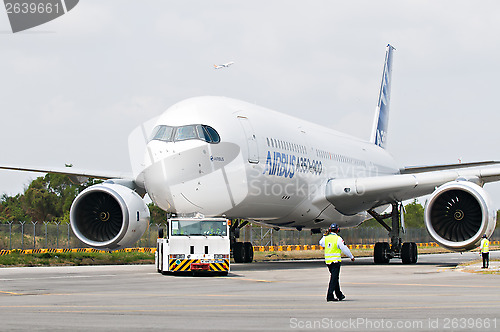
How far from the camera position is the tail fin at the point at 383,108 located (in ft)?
123

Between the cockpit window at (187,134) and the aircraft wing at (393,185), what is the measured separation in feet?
21.9

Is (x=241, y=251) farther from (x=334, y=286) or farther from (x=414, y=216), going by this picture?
(x=414, y=216)

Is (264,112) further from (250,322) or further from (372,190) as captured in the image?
(250,322)

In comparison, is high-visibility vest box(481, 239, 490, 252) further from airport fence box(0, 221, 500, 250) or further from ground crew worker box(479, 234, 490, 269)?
airport fence box(0, 221, 500, 250)

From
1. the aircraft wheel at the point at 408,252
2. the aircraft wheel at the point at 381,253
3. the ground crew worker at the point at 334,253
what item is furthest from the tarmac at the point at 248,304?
the aircraft wheel at the point at 381,253

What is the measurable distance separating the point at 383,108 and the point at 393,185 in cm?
1526

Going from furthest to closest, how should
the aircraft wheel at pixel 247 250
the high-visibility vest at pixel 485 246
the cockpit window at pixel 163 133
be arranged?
the aircraft wheel at pixel 247 250 < the high-visibility vest at pixel 485 246 < the cockpit window at pixel 163 133

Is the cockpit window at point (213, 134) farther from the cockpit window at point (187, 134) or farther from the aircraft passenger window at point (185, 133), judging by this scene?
the aircraft passenger window at point (185, 133)

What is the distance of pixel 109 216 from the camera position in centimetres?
2167

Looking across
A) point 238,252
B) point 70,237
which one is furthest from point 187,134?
point 70,237

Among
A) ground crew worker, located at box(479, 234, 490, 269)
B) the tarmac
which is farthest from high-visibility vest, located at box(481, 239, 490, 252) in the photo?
the tarmac

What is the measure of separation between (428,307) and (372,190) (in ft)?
46.4

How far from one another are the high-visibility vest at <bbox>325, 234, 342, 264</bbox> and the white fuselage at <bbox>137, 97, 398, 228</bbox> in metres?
6.73

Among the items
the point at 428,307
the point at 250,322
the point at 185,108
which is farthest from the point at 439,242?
the point at 250,322
